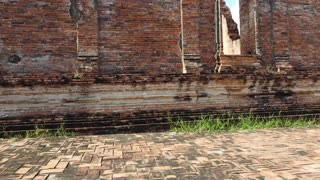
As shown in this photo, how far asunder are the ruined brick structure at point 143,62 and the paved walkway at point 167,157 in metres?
0.89

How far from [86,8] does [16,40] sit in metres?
2.00

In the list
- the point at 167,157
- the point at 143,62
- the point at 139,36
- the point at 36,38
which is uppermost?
the point at 139,36

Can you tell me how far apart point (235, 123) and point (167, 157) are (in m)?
3.26

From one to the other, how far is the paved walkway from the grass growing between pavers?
680mm

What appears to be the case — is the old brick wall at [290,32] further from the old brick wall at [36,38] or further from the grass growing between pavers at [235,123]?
the old brick wall at [36,38]

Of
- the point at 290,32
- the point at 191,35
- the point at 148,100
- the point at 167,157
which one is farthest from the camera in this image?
the point at 290,32

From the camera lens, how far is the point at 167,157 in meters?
3.91

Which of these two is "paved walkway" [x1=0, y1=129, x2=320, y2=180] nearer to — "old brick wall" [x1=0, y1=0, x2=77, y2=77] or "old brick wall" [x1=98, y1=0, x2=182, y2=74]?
"old brick wall" [x1=0, y1=0, x2=77, y2=77]

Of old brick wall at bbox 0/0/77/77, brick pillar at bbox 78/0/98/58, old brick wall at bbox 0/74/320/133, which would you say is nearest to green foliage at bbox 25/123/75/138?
old brick wall at bbox 0/74/320/133

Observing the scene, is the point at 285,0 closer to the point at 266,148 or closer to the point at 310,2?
the point at 310,2

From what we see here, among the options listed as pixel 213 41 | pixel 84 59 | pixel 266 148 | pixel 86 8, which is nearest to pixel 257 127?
pixel 266 148

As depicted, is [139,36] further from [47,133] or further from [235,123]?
[47,133]

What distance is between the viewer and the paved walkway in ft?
10.5

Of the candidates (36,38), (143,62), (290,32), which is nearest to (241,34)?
(290,32)
